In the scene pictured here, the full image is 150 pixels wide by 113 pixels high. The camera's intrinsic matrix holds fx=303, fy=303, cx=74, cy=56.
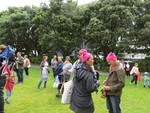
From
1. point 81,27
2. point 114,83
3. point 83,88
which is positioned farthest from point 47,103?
point 81,27

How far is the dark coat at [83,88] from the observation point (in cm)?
553

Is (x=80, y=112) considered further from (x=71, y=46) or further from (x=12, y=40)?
(x=12, y=40)

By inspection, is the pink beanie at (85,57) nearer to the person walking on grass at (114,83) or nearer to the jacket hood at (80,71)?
the jacket hood at (80,71)

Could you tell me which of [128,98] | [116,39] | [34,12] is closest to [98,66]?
[116,39]

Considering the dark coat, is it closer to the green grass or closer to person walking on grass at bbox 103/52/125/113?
person walking on grass at bbox 103/52/125/113

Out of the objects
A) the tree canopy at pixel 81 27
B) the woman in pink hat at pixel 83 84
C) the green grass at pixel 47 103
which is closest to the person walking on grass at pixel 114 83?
the woman in pink hat at pixel 83 84

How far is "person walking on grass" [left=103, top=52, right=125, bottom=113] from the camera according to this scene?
6652 millimetres

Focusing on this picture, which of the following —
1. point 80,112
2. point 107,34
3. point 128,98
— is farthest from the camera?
point 107,34

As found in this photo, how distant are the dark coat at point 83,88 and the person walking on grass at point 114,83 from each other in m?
1.13

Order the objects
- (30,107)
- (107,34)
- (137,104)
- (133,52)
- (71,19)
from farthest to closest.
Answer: (71,19) → (133,52) → (107,34) → (137,104) → (30,107)

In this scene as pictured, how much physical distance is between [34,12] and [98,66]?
469 inches

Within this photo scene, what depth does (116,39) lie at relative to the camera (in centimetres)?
2766

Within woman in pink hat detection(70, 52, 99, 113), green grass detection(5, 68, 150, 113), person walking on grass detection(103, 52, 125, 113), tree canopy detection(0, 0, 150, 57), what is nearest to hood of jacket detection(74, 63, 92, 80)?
woman in pink hat detection(70, 52, 99, 113)

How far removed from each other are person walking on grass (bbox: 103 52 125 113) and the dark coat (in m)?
1.13
